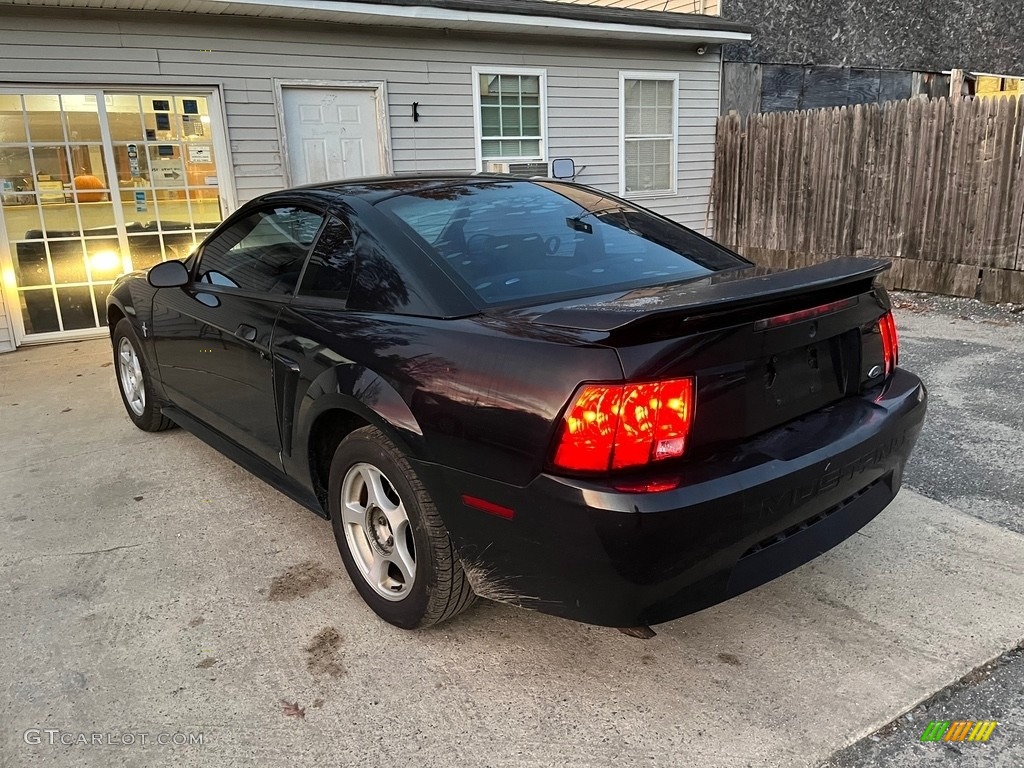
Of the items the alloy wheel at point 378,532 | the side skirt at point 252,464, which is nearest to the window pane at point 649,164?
the side skirt at point 252,464

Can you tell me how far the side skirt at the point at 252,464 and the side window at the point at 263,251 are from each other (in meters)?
0.75

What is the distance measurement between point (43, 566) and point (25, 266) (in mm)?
5297

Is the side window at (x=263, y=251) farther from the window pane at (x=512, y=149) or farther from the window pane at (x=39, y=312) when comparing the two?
the window pane at (x=512, y=149)

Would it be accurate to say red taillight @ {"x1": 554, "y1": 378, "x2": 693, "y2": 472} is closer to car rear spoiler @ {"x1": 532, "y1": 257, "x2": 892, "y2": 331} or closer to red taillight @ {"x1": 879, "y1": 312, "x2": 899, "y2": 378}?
car rear spoiler @ {"x1": 532, "y1": 257, "x2": 892, "y2": 331}

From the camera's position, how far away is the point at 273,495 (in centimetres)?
374

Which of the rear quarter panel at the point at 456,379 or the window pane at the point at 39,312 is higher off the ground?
the rear quarter panel at the point at 456,379

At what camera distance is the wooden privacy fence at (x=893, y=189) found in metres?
7.48

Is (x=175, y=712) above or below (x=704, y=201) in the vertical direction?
below

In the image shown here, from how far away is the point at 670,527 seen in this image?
1.85 metres

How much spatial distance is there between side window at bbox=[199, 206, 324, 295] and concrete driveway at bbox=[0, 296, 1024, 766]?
1130mm

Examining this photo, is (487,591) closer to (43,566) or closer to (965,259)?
(43,566)

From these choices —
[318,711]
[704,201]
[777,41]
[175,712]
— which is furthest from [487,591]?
[777,41]

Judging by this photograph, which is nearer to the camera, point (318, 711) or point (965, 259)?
point (318, 711)

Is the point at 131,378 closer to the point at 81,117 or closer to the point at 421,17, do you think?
the point at 81,117
